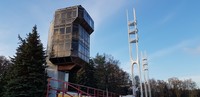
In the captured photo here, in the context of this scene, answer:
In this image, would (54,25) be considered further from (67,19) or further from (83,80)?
(83,80)

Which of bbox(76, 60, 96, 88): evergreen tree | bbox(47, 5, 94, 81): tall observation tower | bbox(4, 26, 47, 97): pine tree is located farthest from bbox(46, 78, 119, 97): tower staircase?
bbox(76, 60, 96, 88): evergreen tree

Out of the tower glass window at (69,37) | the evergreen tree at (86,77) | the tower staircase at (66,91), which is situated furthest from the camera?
the evergreen tree at (86,77)

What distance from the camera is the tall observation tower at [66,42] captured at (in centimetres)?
2761

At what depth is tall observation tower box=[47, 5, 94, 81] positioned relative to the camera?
1087 inches

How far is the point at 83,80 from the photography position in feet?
111

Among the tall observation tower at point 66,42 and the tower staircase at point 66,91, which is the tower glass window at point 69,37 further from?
the tower staircase at point 66,91

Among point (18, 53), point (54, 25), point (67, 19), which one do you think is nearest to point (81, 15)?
point (67, 19)

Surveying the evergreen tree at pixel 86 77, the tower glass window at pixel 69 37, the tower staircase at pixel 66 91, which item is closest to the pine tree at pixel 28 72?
the tower staircase at pixel 66 91

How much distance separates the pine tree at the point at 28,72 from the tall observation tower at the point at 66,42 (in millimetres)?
6539

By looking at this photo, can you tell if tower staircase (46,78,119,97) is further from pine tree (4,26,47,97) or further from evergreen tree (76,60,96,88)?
evergreen tree (76,60,96,88)

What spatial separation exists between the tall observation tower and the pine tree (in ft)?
21.5

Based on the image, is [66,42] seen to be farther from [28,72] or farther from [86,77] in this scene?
[28,72]

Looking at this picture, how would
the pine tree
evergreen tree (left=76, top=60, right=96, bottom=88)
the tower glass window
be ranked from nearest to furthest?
the pine tree < the tower glass window < evergreen tree (left=76, top=60, right=96, bottom=88)

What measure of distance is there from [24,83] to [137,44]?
1387 centimetres
